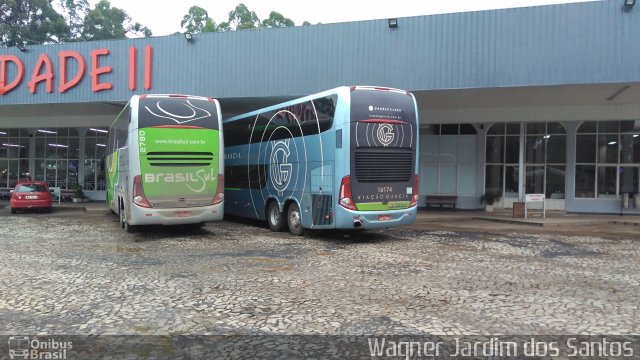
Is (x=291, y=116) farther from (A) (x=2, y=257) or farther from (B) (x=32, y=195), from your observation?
(B) (x=32, y=195)

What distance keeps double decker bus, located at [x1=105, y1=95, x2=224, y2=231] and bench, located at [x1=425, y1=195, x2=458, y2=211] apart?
1198 centimetres

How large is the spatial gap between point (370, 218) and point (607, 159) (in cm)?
1435

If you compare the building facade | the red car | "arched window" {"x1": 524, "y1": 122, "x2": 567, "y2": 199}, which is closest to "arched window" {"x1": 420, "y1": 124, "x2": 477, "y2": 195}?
the building facade

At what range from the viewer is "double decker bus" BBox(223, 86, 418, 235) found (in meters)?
11.0

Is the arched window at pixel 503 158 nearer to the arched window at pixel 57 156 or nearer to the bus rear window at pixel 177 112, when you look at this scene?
the bus rear window at pixel 177 112

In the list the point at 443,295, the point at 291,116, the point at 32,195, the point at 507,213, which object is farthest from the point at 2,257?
the point at 507,213

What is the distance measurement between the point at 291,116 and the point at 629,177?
1565 cm

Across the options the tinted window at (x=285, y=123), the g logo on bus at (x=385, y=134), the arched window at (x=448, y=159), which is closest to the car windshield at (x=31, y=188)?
the tinted window at (x=285, y=123)

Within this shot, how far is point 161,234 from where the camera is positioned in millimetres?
13172

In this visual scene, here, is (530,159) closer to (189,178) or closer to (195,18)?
(189,178)

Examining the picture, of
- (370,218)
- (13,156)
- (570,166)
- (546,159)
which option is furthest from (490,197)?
(13,156)

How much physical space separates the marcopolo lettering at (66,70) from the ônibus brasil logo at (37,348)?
16250 millimetres

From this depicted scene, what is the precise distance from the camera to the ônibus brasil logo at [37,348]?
14.4 ft

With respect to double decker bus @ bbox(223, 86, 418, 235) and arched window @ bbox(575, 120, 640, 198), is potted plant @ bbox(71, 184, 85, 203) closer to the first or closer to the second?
double decker bus @ bbox(223, 86, 418, 235)
